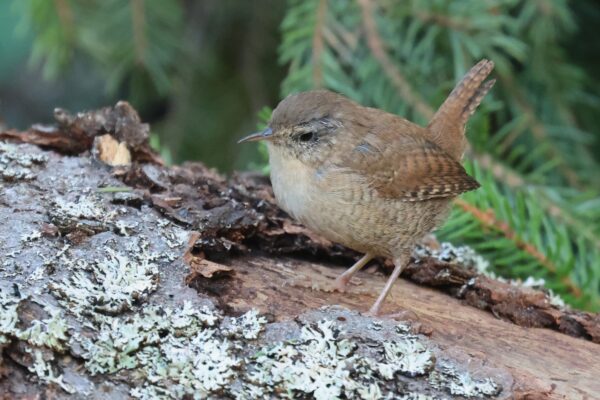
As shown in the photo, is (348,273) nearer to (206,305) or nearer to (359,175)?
(359,175)

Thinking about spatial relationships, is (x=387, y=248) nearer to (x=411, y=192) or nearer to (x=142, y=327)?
(x=411, y=192)

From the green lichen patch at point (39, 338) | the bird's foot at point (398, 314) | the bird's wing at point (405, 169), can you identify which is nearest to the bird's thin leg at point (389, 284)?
the bird's foot at point (398, 314)

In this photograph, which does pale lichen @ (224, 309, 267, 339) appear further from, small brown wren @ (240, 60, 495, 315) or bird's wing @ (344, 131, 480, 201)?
bird's wing @ (344, 131, 480, 201)

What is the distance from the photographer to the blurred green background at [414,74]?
3.08 meters

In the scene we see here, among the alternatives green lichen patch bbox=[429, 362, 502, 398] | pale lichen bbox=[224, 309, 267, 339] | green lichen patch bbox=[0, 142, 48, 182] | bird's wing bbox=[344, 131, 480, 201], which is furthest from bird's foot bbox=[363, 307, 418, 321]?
green lichen patch bbox=[0, 142, 48, 182]

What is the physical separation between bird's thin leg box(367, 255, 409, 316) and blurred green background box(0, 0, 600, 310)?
382 millimetres

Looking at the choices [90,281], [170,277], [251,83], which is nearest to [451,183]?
[170,277]

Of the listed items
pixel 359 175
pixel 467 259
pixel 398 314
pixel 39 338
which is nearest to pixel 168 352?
pixel 39 338

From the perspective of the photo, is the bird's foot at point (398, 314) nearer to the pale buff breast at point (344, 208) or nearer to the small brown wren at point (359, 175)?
the small brown wren at point (359, 175)

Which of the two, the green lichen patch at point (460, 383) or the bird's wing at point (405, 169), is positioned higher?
the bird's wing at point (405, 169)

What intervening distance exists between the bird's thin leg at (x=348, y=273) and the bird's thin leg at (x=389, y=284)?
0.44 ft

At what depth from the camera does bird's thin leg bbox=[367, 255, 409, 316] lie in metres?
2.42

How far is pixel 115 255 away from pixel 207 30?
8.13 feet

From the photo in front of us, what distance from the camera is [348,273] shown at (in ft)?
8.94
